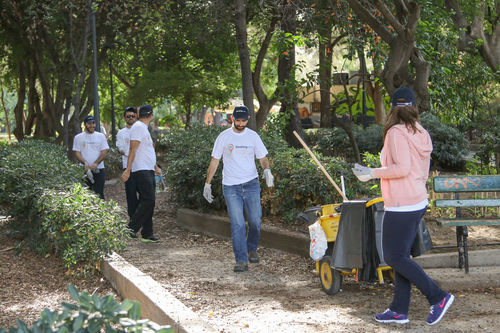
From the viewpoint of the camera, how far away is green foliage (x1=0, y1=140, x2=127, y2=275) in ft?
21.4

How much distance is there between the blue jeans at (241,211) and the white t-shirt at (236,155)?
87 mm

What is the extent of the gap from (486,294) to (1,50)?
1056 inches

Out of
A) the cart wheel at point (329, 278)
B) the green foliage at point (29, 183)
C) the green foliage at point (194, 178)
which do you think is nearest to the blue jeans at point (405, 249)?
the cart wheel at point (329, 278)

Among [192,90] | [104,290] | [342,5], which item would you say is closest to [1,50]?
[192,90]

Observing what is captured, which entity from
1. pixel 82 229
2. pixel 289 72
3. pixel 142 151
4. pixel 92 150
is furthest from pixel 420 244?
pixel 289 72

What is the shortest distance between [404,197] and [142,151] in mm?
4983

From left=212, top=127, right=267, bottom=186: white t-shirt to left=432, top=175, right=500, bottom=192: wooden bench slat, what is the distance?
2.14 m

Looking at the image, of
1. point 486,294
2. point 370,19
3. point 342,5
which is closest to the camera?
point 486,294

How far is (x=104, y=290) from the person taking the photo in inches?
244

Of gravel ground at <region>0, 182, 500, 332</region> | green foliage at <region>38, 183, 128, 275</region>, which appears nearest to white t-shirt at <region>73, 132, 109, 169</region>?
gravel ground at <region>0, 182, 500, 332</region>

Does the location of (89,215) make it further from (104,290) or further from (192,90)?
(192,90)

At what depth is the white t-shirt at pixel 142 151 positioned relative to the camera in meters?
8.88

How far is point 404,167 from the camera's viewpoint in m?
4.82

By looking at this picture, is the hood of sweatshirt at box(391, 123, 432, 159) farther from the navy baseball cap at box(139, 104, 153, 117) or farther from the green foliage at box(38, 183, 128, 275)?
the navy baseball cap at box(139, 104, 153, 117)
